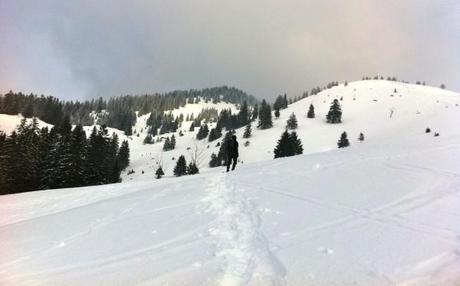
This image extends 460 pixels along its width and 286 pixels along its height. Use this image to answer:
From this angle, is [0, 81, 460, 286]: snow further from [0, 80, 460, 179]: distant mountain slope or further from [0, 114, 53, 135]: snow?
[0, 114, 53, 135]: snow

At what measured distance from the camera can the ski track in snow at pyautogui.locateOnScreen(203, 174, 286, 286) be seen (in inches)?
279

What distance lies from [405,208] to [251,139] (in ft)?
333

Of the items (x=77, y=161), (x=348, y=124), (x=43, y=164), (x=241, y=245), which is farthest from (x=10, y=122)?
(x=241, y=245)

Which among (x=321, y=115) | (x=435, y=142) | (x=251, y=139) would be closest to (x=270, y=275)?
(x=435, y=142)

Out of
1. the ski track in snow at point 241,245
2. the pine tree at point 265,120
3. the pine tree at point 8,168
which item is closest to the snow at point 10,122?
the pine tree at point 265,120

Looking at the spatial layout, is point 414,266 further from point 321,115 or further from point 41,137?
point 321,115

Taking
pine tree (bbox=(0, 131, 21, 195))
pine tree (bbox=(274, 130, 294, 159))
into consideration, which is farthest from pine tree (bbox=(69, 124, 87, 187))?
pine tree (bbox=(274, 130, 294, 159))

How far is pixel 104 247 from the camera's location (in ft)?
32.5

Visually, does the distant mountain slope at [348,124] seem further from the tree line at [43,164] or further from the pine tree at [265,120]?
the tree line at [43,164]

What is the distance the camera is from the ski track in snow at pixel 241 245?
23.2 ft

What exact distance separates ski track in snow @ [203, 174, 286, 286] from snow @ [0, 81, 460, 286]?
0.03 meters

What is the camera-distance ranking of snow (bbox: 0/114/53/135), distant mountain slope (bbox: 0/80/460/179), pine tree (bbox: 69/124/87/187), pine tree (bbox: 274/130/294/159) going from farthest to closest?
1. snow (bbox: 0/114/53/135)
2. distant mountain slope (bbox: 0/80/460/179)
3. pine tree (bbox: 274/130/294/159)
4. pine tree (bbox: 69/124/87/187)

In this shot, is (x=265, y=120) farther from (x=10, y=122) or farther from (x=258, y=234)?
(x=258, y=234)

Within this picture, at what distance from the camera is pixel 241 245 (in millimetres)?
8875
